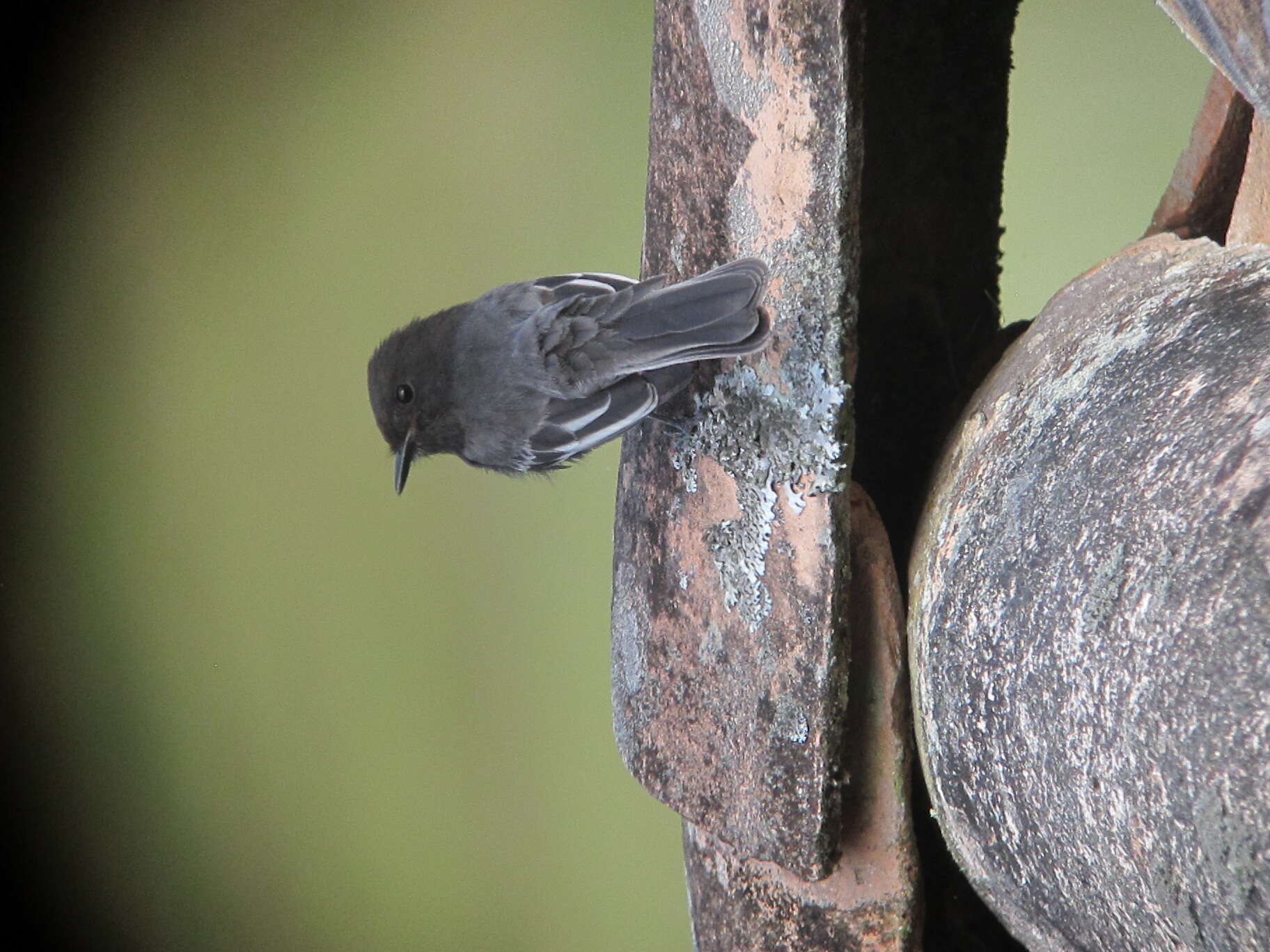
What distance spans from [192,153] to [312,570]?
2.51 feet

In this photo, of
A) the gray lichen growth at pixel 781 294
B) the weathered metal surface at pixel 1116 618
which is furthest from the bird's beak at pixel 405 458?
the weathered metal surface at pixel 1116 618

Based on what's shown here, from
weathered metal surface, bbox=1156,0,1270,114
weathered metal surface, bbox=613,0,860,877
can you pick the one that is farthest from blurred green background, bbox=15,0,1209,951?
weathered metal surface, bbox=1156,0,1270,114

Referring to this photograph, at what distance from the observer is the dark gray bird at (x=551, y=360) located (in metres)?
0.89

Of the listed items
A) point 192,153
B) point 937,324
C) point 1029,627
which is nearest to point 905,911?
point 1029,627

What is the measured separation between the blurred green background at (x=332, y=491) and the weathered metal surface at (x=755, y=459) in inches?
36.8

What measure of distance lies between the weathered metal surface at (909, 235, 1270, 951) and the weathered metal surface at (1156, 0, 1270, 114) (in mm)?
144

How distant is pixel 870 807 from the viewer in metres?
0.96

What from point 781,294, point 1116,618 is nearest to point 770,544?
point 781,294

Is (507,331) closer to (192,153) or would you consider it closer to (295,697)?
(192,153)

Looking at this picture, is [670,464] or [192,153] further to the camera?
[192,153]

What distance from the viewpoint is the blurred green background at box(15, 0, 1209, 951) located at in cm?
187

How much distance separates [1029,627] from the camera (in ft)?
2.43

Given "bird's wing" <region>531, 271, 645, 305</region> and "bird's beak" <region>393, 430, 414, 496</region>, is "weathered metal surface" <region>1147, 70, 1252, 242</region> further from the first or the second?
"bird's beak" <region>393, 430, 414, 496</region>

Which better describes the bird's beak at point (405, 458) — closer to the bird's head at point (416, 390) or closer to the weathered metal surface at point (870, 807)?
the bird's head at point (416, 390)
